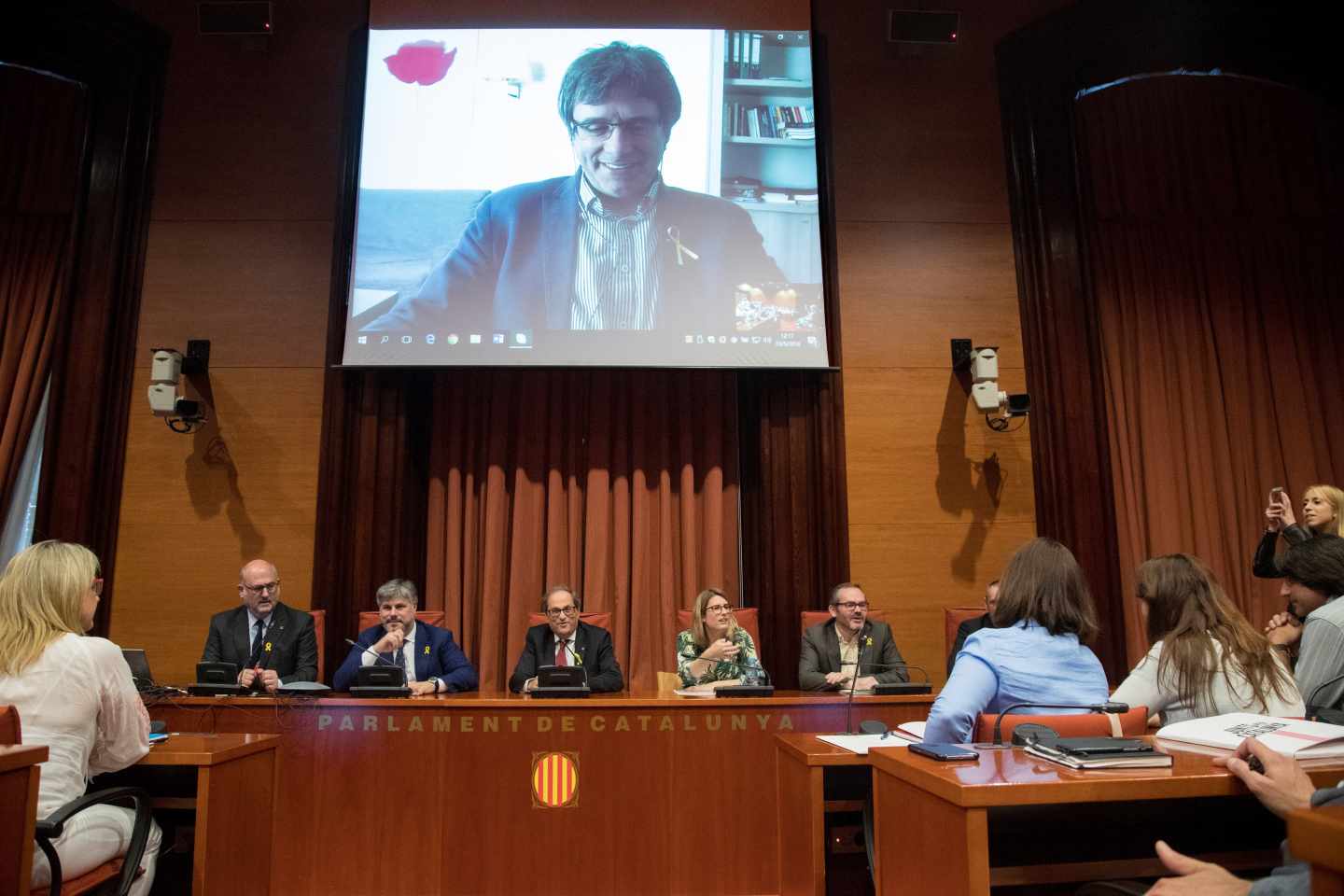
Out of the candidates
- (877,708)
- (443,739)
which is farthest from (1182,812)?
(443,739)

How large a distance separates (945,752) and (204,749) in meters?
1.91

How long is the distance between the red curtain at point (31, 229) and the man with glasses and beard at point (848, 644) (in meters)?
4.38

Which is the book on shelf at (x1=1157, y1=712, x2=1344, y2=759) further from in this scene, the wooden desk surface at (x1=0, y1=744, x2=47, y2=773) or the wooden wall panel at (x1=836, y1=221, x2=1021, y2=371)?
→ the wooden wall panel at (x1=836, y1=221, x2=1021, y2=371)

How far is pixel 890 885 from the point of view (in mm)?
1631

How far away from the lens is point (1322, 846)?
918mm

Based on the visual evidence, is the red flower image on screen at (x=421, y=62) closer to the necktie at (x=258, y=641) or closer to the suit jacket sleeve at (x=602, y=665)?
the necktie at (x=258, y=641)

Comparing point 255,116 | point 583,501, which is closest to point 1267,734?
point 583,501

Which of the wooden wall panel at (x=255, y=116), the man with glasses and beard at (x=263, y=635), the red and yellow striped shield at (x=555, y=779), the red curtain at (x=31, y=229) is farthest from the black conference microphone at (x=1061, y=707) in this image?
the red curtain at (x=31, y=229)

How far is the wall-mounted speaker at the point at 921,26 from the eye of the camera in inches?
213

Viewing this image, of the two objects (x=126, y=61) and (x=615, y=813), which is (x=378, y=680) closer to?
(x=615, y=813)

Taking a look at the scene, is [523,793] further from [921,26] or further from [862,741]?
[921,26]

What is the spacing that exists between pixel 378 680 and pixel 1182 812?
103 inches

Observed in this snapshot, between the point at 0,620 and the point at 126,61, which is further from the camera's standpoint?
the point at 126,61

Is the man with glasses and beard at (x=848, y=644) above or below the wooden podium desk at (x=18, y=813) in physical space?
above
